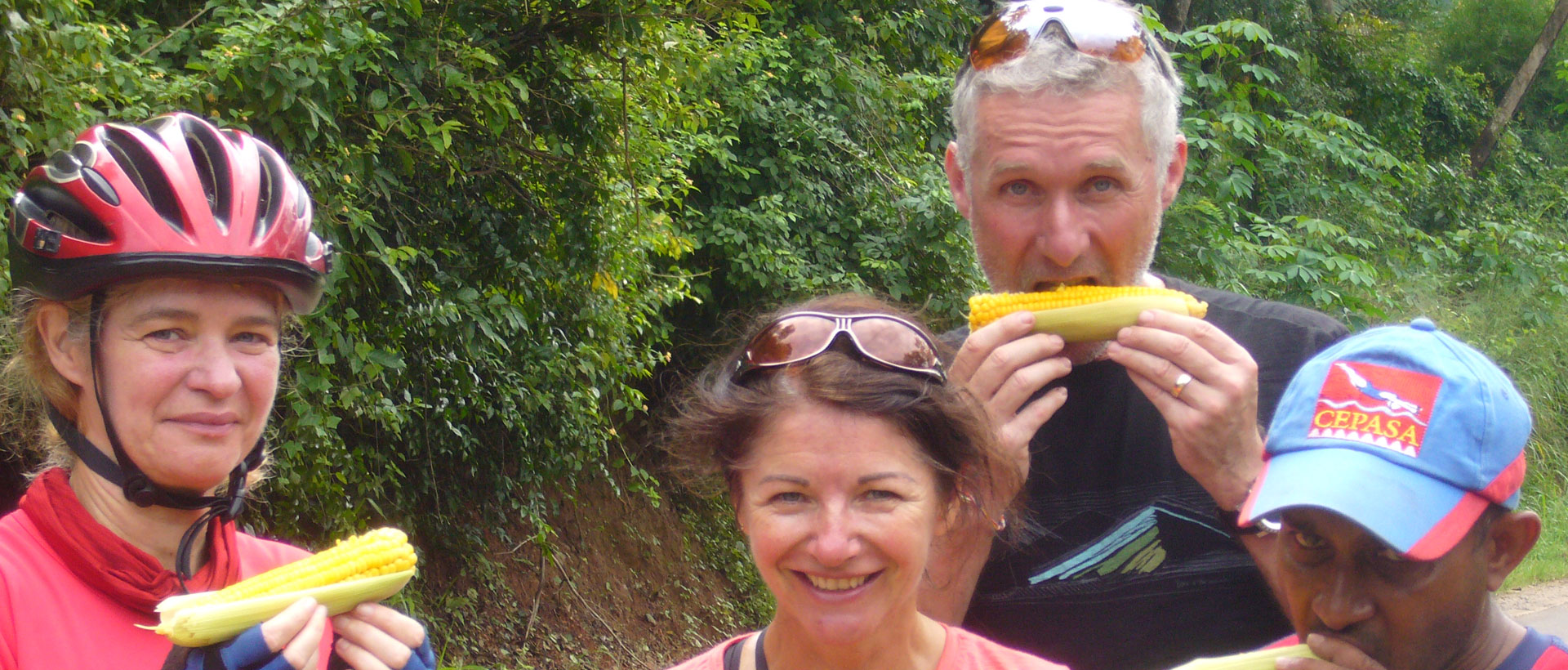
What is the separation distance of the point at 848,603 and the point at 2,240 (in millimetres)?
2701

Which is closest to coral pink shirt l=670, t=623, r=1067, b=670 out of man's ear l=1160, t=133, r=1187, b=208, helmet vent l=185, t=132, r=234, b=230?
man's ear l=1160, t=133, r=1187, b=208

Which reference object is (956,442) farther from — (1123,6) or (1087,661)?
(1123,6)

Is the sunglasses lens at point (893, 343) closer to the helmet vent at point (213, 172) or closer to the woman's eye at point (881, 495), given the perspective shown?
the woman's eye at point (881, 495)

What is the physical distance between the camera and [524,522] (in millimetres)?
7746

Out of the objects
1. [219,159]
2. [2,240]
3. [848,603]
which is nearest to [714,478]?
[848,603]

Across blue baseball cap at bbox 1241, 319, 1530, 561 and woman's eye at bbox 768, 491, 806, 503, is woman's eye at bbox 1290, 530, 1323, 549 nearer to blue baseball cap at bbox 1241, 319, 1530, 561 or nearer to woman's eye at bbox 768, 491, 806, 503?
blue baseball cap at bbox 1241, 319, 1530, 561

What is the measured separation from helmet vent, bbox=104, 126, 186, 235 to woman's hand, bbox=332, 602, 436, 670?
78cm

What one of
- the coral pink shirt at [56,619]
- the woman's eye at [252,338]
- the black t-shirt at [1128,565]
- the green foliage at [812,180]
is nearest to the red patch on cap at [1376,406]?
the black t-shirt at [1128,565]

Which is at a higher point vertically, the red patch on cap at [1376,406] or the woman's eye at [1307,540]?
the red patch on cap at [1376,406]

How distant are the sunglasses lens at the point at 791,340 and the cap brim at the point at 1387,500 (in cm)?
78

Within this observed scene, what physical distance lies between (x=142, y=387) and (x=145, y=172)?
46 centimetres

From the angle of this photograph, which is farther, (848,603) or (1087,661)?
(1087,661)

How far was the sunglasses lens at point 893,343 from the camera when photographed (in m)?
2.16

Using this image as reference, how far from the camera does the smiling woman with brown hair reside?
2006 millimetres
